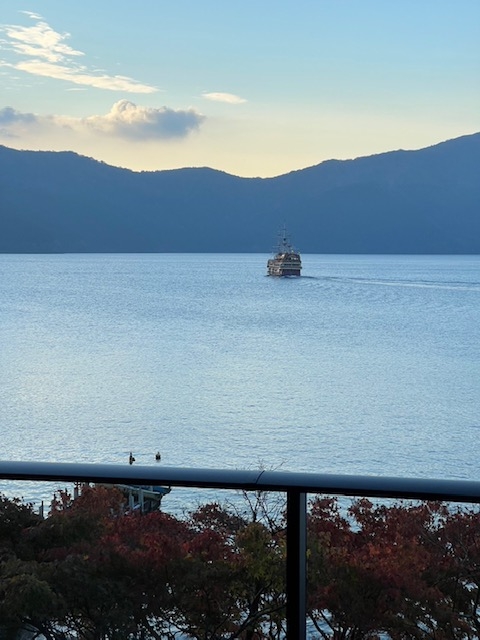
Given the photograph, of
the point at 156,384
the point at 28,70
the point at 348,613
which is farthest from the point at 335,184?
the point at 348,613

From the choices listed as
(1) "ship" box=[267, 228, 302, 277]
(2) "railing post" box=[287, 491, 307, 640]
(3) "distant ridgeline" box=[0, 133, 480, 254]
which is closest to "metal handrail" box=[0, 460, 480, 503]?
(2) "railing post" box=[287, 491, 307, 640]

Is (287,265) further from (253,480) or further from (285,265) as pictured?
(253,480)

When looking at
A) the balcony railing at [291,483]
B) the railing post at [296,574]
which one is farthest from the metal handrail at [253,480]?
the railing post at [296,574]

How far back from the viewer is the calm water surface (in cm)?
2438

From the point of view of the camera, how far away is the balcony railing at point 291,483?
1470 millimetres

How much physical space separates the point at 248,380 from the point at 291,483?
3080 cm

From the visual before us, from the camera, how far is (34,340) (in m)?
44.5

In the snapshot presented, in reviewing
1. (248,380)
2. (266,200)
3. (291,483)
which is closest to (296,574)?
(291,483)

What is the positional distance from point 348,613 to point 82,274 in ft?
294

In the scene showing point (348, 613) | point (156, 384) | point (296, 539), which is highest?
point (296, 539)

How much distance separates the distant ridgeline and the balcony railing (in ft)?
325

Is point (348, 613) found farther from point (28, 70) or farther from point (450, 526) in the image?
point (28, 70)

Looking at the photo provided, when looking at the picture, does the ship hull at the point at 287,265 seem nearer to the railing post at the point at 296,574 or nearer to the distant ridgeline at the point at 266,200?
the distant ridgeline at the point at 266,200

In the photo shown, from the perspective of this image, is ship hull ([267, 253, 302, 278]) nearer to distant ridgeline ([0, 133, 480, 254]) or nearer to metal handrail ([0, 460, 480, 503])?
distant ridgeline ([0, 133, 480, 254])
